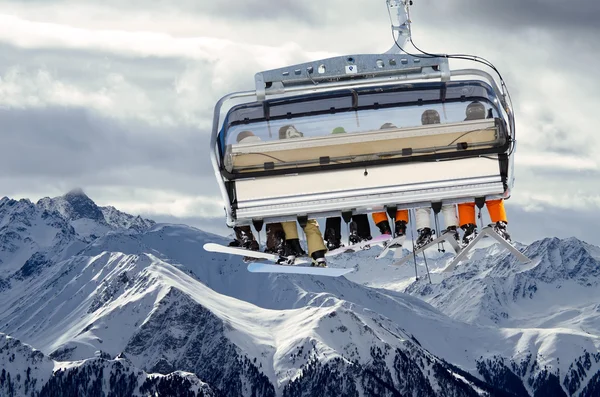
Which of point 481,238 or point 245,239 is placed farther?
point 245,239

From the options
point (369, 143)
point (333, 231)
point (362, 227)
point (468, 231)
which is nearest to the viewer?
point (369, 143)

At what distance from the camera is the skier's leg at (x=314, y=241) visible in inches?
1050

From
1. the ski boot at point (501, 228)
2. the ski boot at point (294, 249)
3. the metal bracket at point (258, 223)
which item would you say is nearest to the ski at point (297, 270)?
the ski boot at point (294, 249)

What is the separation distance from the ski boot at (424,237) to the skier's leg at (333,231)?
1806 mm

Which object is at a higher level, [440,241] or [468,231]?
[468,231]

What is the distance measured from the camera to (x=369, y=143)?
76.8ft

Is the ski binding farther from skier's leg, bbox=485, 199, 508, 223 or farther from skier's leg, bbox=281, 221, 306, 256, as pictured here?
skier's leg, bbox=485, 199, 508, 223

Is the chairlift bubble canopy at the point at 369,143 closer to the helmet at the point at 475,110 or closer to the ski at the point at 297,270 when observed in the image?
the helmet at the point at 475,110

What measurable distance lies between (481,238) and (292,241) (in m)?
4.04

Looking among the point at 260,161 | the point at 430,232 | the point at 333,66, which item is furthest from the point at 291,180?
the point at 430,232

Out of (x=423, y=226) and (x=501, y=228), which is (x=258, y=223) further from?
(x=501, y=228)

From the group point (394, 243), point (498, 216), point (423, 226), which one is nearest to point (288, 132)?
point (394, 243)

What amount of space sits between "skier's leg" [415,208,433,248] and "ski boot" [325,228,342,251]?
1782 mm

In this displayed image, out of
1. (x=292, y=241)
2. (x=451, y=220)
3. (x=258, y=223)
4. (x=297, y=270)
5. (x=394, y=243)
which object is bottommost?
(x=297, y=270)
